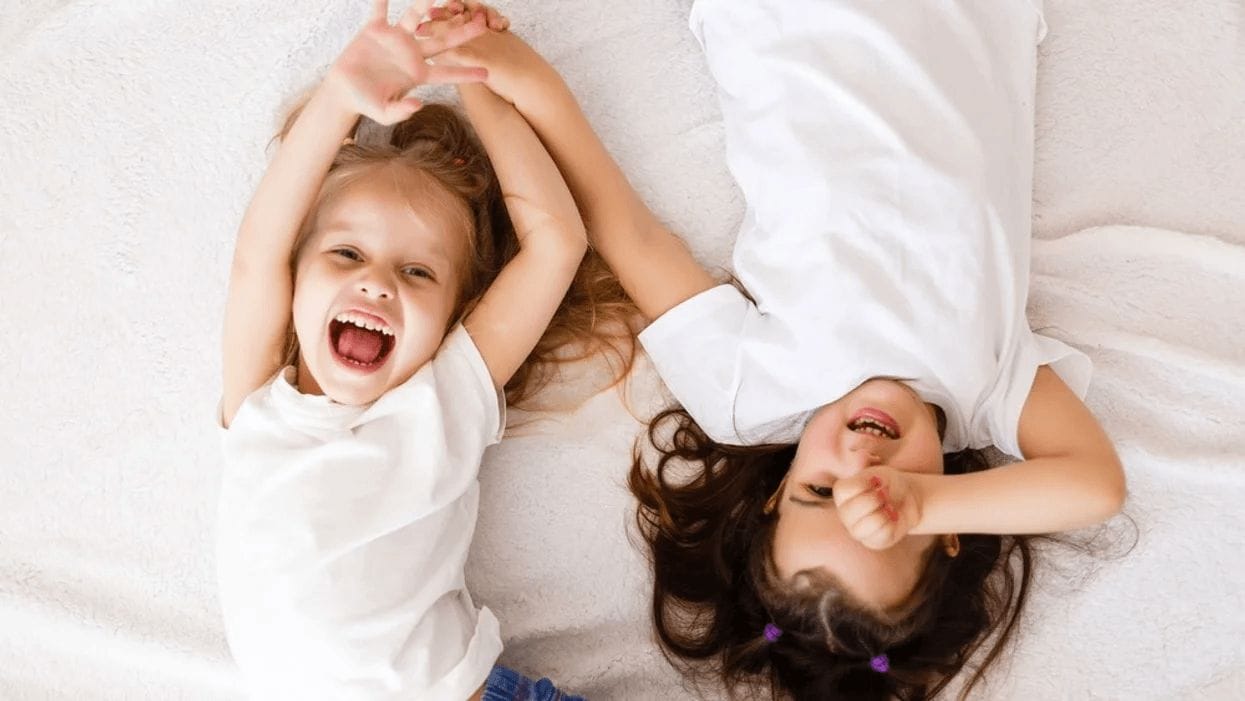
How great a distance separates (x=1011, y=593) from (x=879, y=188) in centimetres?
48

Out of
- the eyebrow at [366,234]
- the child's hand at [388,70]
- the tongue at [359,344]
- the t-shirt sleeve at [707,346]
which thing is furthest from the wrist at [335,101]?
the t-shirt sleeve at [707,346]

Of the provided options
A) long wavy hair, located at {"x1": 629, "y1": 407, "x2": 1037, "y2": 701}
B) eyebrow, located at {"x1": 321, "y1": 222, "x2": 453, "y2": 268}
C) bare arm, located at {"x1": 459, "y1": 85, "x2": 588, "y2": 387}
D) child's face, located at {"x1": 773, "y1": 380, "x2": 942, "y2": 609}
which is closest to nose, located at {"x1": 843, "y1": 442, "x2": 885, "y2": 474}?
child's face, located at {"x1": 773, "y1": 380, "x2": 942, "y2": 609}

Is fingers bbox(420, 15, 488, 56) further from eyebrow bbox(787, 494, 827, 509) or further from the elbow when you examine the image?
the elbow

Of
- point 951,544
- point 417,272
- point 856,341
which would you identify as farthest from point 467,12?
point 951,544

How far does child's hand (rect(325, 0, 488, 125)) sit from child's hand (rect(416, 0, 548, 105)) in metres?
0.04

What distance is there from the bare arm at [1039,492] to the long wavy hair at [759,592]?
0.07m

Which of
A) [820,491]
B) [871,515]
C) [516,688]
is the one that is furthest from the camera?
[516,688]

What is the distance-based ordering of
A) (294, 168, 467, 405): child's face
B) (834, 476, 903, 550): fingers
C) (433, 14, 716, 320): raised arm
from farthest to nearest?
(433, 14, 716, 320): raised arm
(294, 168, 467, 405): child's face
(834, 476, 903, 550): fingers

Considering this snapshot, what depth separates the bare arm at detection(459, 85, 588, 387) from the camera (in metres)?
1.15

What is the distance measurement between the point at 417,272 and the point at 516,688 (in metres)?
0.47

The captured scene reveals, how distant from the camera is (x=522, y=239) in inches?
46.1

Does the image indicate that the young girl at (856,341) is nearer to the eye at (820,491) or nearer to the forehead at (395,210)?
the eye at (820,491)

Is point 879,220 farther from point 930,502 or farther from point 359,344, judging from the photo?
→ point 359,344

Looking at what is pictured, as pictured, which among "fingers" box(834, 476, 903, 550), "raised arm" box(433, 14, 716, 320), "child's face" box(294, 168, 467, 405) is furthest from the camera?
"raised arm" box(433, 14, 716, 320)
